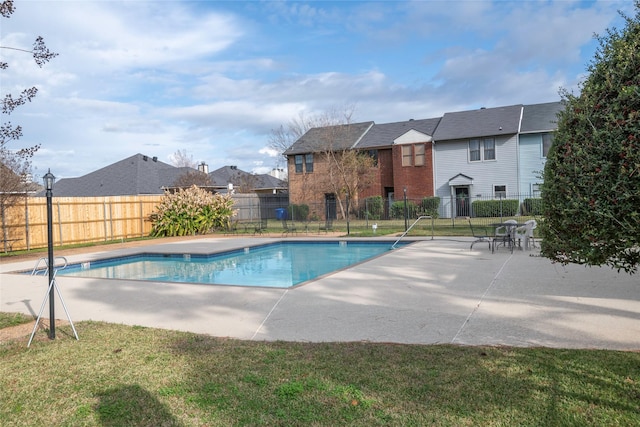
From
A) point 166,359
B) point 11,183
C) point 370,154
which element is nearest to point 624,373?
point 166,359

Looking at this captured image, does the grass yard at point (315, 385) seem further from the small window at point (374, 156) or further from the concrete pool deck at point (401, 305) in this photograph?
the small window at point (374, 156)

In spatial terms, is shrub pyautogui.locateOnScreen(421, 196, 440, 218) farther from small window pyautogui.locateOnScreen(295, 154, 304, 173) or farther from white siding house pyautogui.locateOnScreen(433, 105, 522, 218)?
small window pyautogui.locateOnScreen(295, 154, 304, 173)

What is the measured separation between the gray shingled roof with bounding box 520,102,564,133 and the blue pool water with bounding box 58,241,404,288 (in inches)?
608

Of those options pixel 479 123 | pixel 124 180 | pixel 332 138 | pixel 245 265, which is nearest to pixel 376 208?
pixel 332 138

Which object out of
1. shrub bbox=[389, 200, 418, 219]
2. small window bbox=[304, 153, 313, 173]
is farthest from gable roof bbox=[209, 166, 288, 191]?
shrub bbox=[389, 200, 418, 219]

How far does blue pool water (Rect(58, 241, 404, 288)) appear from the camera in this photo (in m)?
11.8

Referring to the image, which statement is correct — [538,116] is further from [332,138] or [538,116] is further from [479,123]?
[332,138]

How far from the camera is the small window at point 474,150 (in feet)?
95.4

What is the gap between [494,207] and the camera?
27453 mm

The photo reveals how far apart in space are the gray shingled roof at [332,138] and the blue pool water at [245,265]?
51.7 ft

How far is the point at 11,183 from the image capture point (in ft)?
53.1

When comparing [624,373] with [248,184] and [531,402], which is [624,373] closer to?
[531,402]

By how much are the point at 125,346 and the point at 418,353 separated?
3.19 m

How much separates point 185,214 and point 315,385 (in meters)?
20.9
